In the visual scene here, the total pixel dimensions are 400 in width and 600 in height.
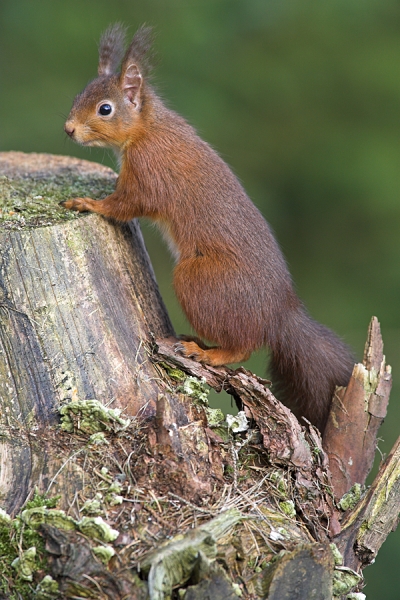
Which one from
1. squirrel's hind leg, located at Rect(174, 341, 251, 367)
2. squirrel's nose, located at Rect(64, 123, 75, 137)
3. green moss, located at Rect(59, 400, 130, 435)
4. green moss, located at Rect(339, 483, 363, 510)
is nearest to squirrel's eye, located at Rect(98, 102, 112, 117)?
squirrel's nose, located at Rect(64, 123, 75, 137)

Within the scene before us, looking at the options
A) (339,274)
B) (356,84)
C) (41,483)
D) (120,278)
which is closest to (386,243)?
(339,274)

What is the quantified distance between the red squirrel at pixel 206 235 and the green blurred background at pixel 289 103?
1.95 meters

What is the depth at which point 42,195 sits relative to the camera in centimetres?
295

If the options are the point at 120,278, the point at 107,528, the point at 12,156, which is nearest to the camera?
the point at 107,528

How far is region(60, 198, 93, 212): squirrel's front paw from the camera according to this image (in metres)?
2.70

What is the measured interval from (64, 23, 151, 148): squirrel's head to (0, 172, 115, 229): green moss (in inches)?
8.2

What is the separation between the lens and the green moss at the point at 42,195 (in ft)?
8.24

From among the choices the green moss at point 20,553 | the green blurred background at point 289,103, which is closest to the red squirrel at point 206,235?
the green moss at point 20,553

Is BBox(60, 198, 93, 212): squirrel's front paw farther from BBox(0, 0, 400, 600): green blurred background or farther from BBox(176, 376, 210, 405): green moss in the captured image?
BBox(0, 0, 400, 600): green blurred background

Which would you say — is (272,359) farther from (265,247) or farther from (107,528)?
(107,528)

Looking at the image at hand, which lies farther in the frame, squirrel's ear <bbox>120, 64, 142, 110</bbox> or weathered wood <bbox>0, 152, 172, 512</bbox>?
squirrel's ear <bbox>120, 64, 142, 110</bbox>

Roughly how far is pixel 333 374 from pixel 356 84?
10.9 feet

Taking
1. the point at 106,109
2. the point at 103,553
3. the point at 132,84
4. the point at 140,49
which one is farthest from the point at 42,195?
the point at 103,553

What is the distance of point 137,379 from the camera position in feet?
7.87
